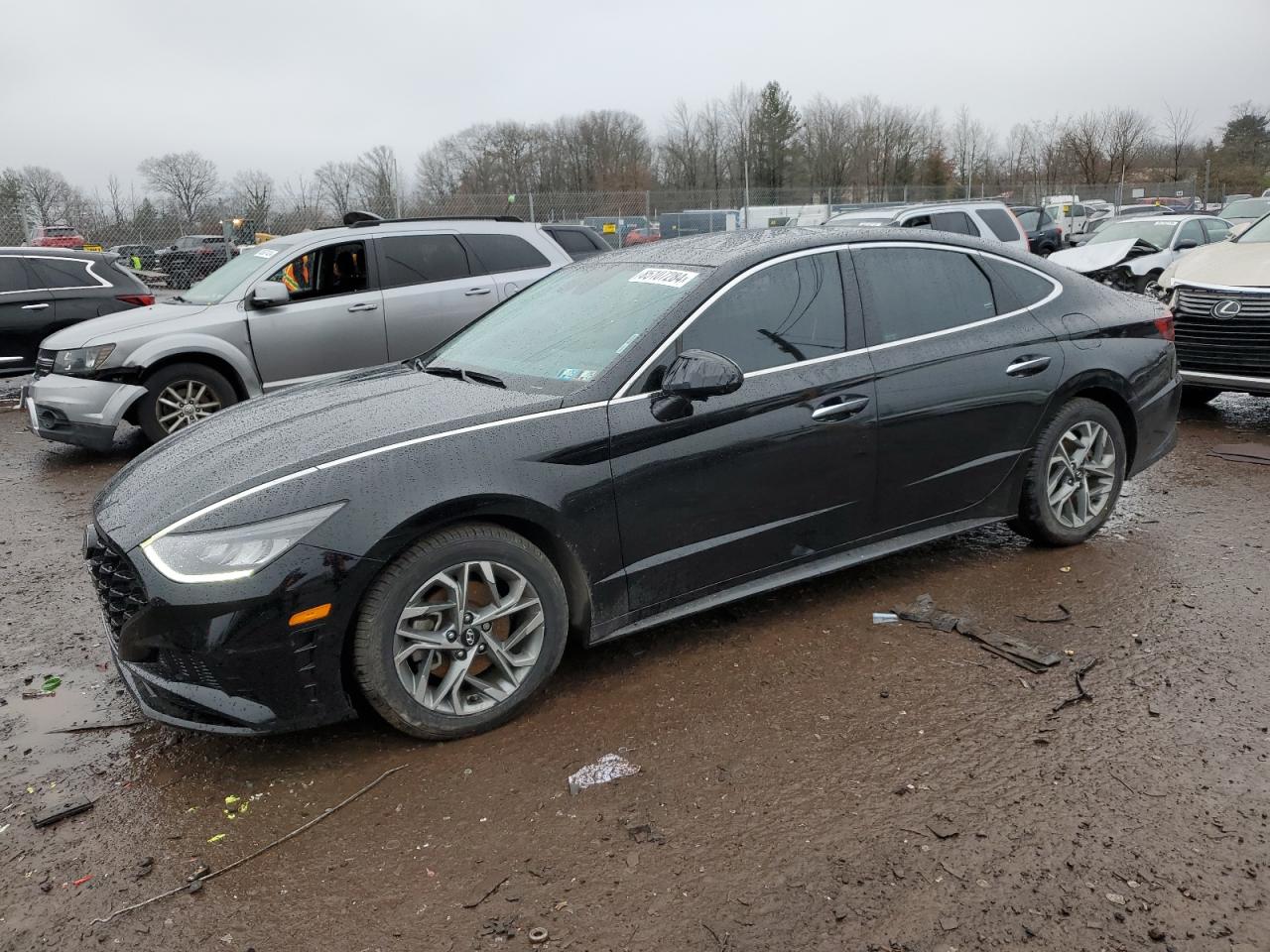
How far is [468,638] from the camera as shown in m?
3.25

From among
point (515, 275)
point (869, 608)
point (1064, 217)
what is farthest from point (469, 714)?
point (1064, 217)

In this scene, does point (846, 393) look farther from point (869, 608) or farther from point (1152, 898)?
point (1152, 898)

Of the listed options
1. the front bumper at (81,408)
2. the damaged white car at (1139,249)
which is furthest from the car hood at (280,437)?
the damaged white car at (1139,249)

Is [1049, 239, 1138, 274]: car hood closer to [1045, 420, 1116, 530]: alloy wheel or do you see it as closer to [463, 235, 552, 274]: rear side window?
[463, 235, 552, 274]: rear side window

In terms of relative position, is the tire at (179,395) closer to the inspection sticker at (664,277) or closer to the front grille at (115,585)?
the front grille at (115,585)

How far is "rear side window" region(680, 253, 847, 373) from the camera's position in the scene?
382cm

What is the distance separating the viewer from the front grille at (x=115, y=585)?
3.05 m

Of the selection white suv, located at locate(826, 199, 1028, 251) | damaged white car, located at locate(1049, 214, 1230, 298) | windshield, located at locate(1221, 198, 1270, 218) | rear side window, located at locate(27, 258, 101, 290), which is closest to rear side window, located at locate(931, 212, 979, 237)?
white suv, located at locate(826, 199, 1028, 251)

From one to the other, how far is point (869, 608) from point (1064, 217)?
37.0 meters

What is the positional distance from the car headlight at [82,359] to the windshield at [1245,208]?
24443 millimetres

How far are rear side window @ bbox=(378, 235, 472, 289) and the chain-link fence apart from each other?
Result: 594cm

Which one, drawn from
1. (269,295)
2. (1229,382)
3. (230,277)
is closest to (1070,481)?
(1229,382)

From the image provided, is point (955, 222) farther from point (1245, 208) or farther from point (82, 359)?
point (1245, 208)

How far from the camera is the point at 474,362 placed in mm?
4199
